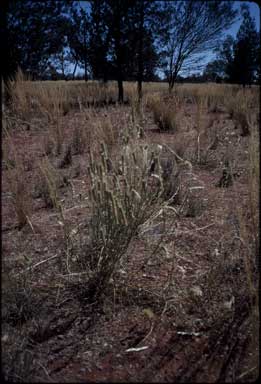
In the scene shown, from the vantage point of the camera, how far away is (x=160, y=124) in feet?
13.9

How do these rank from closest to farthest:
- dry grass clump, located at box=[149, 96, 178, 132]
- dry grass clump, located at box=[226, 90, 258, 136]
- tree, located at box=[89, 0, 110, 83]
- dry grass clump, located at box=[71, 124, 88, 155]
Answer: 1. tree, located at box=[89, 0, 110, 83]
2. dry grass clump, located at box=[71, 124, 88, 155]
3. dry grass clump, located at box=[226, 90, 258, 136]
4. dry grass clump, located at box=[149, 96, 178, 132]

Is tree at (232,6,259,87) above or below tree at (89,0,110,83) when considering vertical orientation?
below

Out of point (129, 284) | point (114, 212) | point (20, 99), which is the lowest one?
point (129, 284)

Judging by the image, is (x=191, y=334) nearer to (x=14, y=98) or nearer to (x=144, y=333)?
(x=144, y=333)

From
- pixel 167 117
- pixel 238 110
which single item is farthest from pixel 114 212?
pixel 238 110

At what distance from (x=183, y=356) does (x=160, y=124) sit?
137 inches

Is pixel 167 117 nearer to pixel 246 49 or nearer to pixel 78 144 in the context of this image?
pixel 78 144

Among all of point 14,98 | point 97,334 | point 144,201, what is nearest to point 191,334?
point 97,334

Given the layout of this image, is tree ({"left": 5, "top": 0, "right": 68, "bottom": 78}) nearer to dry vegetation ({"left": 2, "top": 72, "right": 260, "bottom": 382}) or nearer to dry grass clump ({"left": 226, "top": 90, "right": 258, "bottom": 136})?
dry vegetation ({"left": 2, "top": 72, "right": 260, "bottom": 382})

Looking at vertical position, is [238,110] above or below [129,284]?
above

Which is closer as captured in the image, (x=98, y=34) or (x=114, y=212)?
(x=114, y=212)

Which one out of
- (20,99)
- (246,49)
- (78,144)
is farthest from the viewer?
(20,99)

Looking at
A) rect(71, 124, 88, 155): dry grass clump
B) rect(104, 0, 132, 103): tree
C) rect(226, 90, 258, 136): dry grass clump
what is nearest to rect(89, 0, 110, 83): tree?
rect(104, 0, 132, 103): tree

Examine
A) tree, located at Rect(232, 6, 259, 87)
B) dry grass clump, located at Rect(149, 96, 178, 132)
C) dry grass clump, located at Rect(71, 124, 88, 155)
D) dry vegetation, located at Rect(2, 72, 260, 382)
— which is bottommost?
dry vegetation, located at Rect(2, 72, 260, 382)
